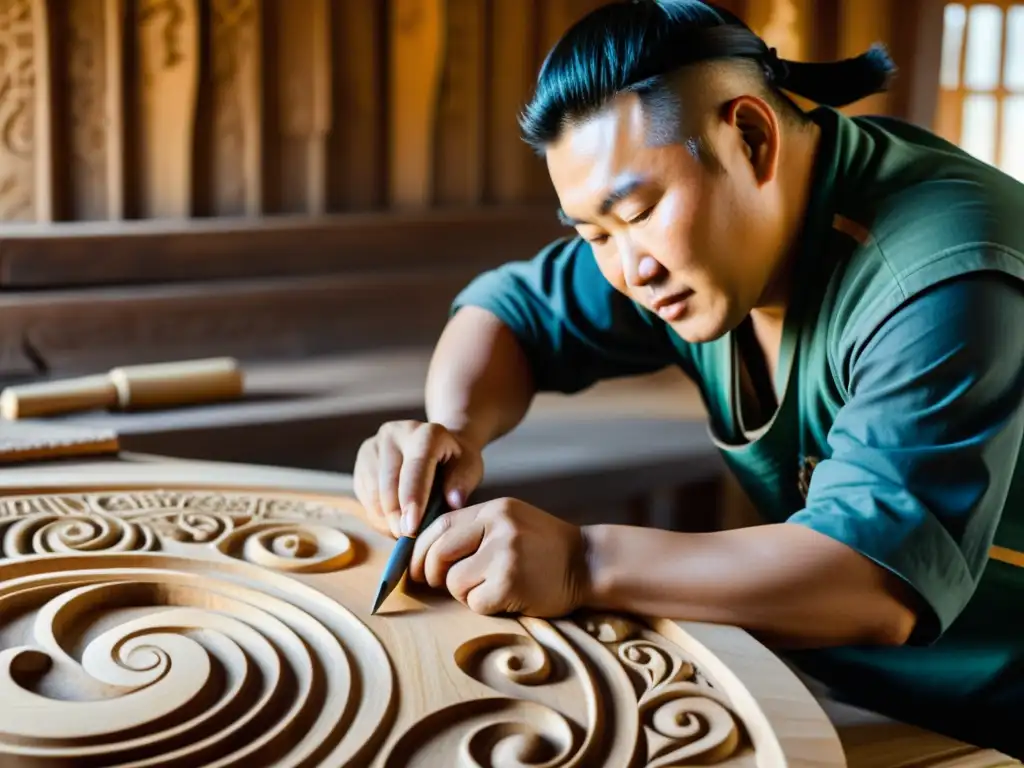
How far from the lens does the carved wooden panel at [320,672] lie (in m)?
1.01

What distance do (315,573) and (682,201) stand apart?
0.57 m

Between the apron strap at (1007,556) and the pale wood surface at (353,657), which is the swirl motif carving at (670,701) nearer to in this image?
the pale wood surface at (353,657)

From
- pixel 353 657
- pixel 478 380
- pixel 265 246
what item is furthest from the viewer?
pixel 265 246

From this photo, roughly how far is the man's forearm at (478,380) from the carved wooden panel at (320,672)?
32 cm

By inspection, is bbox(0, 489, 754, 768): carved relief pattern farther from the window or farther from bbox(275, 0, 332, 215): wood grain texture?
the window

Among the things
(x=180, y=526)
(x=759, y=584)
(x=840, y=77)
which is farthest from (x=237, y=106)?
(x=759, y=584)

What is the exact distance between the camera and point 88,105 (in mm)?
2506

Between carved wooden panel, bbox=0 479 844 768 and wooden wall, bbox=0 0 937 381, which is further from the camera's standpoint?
wooden wall, bbox=0 0 937 381

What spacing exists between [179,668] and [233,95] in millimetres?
1804

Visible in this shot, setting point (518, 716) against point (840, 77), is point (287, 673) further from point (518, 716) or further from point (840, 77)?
point (840, 77)

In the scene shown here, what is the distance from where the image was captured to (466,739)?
1020 millimetres

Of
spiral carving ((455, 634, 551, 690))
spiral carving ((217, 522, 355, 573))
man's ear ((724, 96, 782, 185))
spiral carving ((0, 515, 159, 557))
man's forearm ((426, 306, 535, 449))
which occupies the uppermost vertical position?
man's ear ((724, 96, 782, 185))

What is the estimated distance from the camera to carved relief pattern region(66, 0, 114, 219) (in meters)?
2.46

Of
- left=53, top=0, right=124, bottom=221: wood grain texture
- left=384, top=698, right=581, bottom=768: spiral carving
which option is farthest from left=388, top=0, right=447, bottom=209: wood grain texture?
left=384, top=698, right=581, bottom=768: spiral carving
